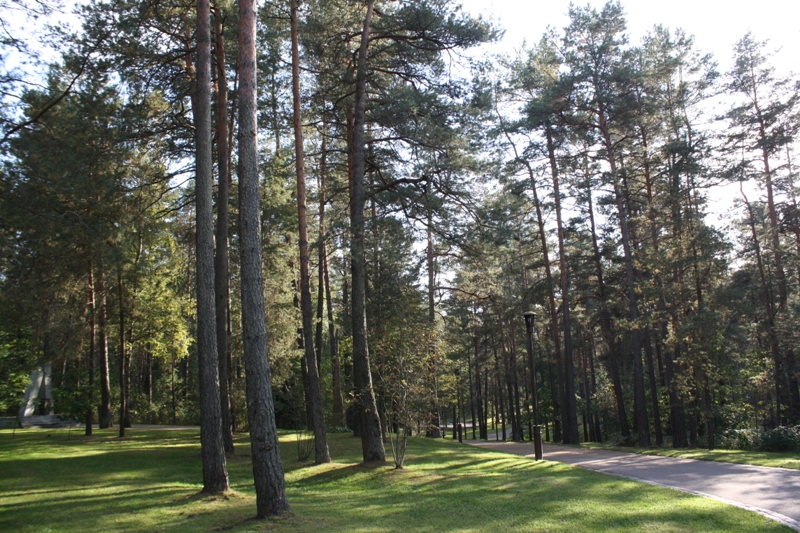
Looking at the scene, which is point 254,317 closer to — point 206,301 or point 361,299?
point 206,301

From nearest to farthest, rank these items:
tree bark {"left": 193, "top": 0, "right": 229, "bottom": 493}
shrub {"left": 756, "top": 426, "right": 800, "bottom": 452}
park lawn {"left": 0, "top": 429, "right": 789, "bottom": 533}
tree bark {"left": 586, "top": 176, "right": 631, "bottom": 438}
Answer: park lawn {"left": 0, "top": 429, "right": 789, "bottom": 533}, tree bark {"left": 193, "top": 0, "right": 229, "bottom": 493}, shrub {"left": 756, "top": 426, "right": 800, "bottom": 452}, tree bark {"left": 586, "top": 176, "right": 631, "bottom": 438}

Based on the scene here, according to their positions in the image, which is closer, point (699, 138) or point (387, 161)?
point (387, 161)

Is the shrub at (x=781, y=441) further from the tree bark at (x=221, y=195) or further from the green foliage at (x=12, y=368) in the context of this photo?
the green foliage at (x=12, y=368)

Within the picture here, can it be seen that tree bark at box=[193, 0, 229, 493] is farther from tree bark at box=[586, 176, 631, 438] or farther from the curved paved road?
tree bark at box=[586, 176, 631, 438]

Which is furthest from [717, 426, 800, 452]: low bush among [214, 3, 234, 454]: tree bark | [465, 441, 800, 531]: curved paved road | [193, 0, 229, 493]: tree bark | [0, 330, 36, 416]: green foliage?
[0, 330, 36, 416]: green foliage

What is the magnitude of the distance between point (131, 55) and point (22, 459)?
11194mm

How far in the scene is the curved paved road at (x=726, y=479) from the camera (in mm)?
7492

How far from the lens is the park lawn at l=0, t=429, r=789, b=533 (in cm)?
702

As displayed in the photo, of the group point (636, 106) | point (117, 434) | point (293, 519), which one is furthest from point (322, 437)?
point (636, 106)

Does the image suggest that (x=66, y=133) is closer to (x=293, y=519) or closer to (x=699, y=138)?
(x=293, y=519)

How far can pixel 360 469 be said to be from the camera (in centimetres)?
1222

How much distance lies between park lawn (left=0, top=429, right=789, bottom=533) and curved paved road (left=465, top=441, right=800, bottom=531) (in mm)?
577

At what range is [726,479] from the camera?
10.1 meters

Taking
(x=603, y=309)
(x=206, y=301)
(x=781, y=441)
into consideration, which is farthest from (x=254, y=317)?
(x=603, y=309)
